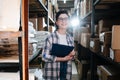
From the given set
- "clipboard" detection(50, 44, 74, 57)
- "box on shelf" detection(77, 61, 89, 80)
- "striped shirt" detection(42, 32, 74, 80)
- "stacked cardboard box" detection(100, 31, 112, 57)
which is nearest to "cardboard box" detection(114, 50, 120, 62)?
"stacked cardboard box" detection(100, 31, 112, 57)

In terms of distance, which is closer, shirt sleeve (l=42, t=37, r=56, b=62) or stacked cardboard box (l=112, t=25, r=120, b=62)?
stacked cardboard box (l=112, t=25, r=120, b=62)

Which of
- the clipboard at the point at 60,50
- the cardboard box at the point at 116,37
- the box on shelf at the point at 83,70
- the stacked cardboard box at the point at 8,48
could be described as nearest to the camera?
the cardboard box at the point at 116,37

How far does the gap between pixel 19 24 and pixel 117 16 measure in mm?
2878

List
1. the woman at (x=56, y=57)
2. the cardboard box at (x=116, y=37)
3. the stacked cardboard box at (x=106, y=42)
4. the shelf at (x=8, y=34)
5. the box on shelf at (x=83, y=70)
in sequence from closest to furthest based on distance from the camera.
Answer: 1. the shelf at (x=8, y=34)
2. the cardboard box at (x=116, y=37)
3. the stacked cardboard box at (x=106, y=42)
4. the woman at (x=56, y=57)
5. the box on shelf at (x=83, y=70)

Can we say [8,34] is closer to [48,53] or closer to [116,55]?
[116,55]

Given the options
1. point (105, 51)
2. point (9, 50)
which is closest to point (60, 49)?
point (105, 51)

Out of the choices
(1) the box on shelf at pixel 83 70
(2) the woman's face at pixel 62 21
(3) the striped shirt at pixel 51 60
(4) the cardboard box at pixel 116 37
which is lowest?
(1) the box on shelf at pixel 83 70

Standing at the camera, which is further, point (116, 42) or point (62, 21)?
point (62, 21)

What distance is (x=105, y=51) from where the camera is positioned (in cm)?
232

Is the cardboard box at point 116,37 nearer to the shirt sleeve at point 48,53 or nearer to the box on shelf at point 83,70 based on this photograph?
the shirt sleeve at point 48,53

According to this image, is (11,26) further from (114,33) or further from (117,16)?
(117,16)

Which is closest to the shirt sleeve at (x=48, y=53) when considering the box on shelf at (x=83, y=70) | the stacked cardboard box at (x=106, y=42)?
the stacked cardboard box at (x=106, y=42)

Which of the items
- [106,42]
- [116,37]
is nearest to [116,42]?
[116,37]

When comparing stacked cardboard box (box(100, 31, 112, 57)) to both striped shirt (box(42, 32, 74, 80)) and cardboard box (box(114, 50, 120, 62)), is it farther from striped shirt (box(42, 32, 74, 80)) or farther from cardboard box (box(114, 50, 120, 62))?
striped shirt (box(42, 32, 74, 80))
